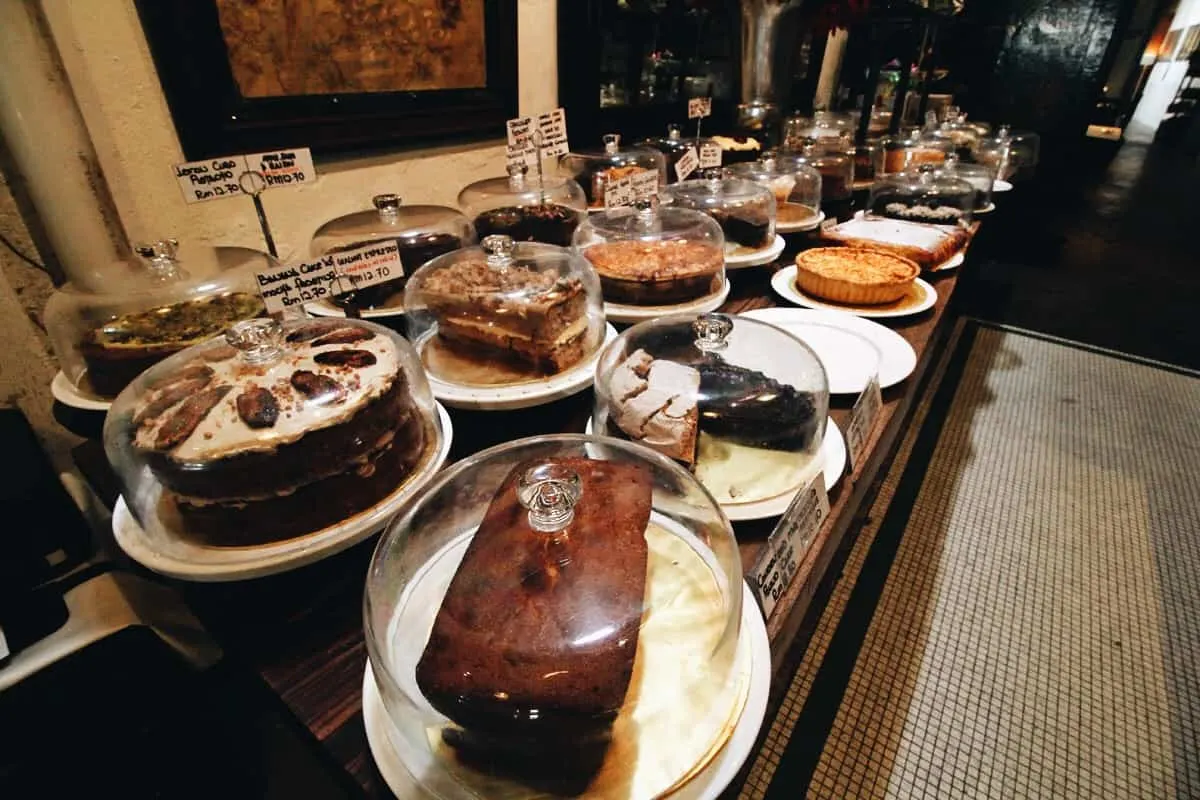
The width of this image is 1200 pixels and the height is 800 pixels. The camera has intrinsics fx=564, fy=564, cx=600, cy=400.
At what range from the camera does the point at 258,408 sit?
1006 mm

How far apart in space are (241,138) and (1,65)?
54 cm

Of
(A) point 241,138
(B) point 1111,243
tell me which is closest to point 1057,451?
(A) point 241,138

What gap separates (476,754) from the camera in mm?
710

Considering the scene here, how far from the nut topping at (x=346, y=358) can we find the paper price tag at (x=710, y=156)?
233cm

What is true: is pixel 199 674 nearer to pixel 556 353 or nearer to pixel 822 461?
pixel 556 353

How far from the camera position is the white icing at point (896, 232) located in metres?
2.54

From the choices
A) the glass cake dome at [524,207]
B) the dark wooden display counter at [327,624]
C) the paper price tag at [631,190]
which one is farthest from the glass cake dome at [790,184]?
the dark wooden display counter at [327,624]

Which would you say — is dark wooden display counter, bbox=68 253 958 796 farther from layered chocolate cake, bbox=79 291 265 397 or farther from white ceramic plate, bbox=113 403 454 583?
layered chocolate cake, bbox=79 291 265 397

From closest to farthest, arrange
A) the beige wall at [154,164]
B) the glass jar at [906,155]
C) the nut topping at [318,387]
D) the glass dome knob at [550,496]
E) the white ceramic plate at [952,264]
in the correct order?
the glass dome knob at [550,496] < the nut topping at [318,387] < the beige wall at [154,164] < the white ceramic plate at [952,264] < the glass jar at [906,155]

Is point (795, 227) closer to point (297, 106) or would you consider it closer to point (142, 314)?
point (297, 106)

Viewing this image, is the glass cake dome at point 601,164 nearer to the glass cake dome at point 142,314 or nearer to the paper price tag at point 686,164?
the paper price tag at point 686,164

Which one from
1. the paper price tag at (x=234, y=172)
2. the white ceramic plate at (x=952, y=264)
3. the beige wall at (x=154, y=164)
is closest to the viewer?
the paper price tag at (x=234, y=172)

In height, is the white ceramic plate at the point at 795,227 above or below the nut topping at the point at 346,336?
below

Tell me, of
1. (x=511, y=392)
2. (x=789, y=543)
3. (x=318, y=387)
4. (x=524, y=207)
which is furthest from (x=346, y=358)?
(x=524, y=207)
